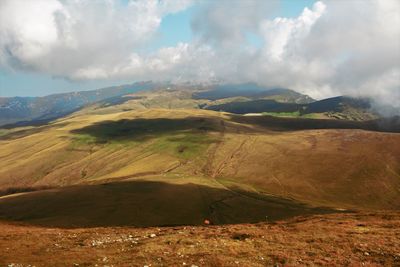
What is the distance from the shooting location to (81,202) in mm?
131500

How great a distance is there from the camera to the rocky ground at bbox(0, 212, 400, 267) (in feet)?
121

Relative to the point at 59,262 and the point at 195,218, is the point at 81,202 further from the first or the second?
the point at 59,262

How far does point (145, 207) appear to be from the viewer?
123312 millimetres

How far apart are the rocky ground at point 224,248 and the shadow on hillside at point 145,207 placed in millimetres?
45146

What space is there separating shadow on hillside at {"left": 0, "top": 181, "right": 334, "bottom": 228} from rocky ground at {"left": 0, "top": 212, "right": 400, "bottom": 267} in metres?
45.1

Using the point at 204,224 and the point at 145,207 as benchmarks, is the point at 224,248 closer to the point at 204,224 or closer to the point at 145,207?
the point at 204,224

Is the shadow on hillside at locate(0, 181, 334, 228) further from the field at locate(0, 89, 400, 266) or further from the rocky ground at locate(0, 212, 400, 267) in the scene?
the rocky ground at locate(0, 212, 400, 267)

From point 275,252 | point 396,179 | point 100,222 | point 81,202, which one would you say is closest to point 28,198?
point 81,202

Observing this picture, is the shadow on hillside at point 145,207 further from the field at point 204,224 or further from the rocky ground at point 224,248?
the rocky ground at point 224,248

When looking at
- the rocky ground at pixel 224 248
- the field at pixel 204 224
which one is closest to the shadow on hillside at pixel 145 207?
the field at pixel 204 224

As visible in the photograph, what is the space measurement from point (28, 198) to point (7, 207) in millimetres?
9859

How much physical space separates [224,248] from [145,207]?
278 ft

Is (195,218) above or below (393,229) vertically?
below

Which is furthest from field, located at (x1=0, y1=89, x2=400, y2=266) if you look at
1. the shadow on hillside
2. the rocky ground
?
the shadow on hillside
